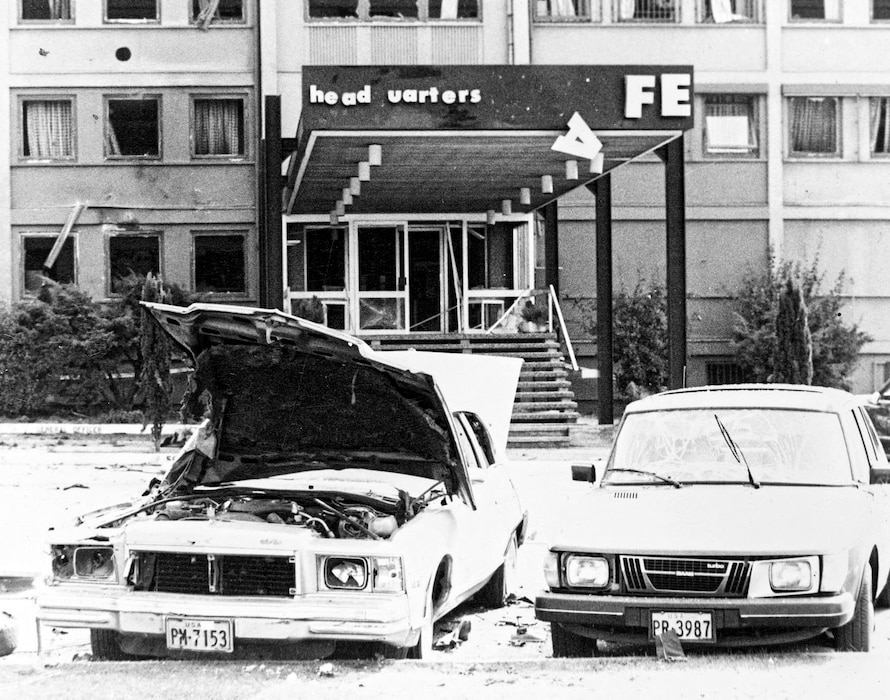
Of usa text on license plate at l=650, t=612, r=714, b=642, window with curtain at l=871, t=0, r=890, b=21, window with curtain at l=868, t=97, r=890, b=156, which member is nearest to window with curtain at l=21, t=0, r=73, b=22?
window with curtain at l=871, t=0, r=890, b=21

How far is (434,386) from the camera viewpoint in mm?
7383

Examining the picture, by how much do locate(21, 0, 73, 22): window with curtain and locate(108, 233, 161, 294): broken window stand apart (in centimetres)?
525

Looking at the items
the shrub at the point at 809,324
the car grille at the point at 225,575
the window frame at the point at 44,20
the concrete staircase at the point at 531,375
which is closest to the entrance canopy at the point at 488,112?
the concrete staircase at the point at 531,375

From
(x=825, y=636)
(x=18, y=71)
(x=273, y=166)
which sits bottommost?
(x=825, y=636)

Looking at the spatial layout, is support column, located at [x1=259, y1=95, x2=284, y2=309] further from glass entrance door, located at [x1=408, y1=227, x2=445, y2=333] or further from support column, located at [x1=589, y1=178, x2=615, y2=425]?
support column, located at [x1=589, y1=178, x2=615, y2=425]

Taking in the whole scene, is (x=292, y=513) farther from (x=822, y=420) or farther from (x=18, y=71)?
(x=18, y=71)

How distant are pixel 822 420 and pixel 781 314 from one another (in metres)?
18.5

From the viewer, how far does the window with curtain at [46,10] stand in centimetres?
2888

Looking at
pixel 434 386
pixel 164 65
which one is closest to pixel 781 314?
pixel 164 65

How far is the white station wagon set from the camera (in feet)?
20.5

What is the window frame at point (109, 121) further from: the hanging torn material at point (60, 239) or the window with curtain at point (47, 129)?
the hanging torn material at point (60, 239)

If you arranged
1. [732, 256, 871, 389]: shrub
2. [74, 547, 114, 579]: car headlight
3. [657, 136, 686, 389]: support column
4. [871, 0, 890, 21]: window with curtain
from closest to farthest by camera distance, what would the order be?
[74, 547, 114, 579]: car headlight
[657, 136, 686, 389]: support column
[732, 256, 871, 389]: shrub
[871, 0, 890, 21]: window with curtain

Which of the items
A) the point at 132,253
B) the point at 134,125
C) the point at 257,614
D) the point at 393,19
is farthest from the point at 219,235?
the point at 257,614

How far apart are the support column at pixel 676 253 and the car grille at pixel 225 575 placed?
51.4 ft
